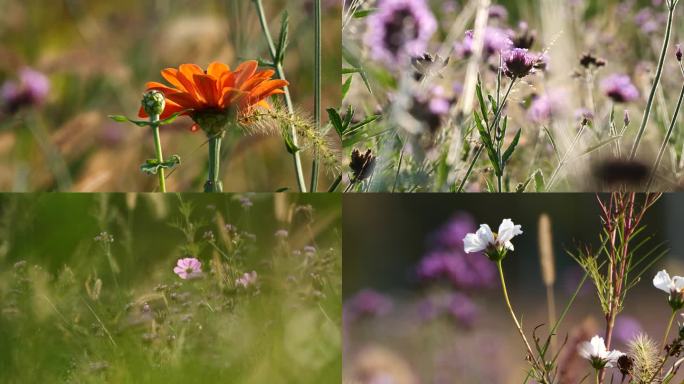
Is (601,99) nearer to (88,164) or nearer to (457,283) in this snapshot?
(457,283)

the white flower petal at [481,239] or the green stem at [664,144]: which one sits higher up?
the green stem at [664,144]

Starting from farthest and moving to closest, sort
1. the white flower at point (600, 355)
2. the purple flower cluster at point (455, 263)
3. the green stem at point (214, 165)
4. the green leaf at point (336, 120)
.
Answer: the purple flower cluster at point (455, 263)
the green leaf at point (336, 120)
the green stem at point (214, 165)
the white flower at point (600, 355)

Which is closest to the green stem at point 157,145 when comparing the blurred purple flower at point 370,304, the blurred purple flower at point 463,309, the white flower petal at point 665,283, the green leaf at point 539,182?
the blurred purple flower at point 370,304

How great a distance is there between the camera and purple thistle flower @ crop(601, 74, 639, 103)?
2.31 metres

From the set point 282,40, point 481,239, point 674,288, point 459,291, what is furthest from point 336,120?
point 674,288

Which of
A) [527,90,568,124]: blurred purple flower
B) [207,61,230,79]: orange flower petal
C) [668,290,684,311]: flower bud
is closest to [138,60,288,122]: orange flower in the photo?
[207,61,230,79]: orange flower petal

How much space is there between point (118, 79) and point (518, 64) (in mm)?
914

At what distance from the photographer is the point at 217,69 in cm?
204

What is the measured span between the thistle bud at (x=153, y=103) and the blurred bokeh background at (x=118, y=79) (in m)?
0.18

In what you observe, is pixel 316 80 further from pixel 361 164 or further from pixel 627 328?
pixel 627 328

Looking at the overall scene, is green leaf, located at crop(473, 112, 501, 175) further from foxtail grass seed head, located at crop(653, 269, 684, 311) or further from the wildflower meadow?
foxtail grass seed head, located at crop(653, 269, 684, 311)

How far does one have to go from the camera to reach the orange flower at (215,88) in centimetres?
195

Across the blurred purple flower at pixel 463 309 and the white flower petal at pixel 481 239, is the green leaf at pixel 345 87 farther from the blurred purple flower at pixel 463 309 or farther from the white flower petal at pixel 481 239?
the blurred purple flower at pixel 463 309

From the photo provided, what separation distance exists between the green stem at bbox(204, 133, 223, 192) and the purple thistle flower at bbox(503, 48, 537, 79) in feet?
2.26
